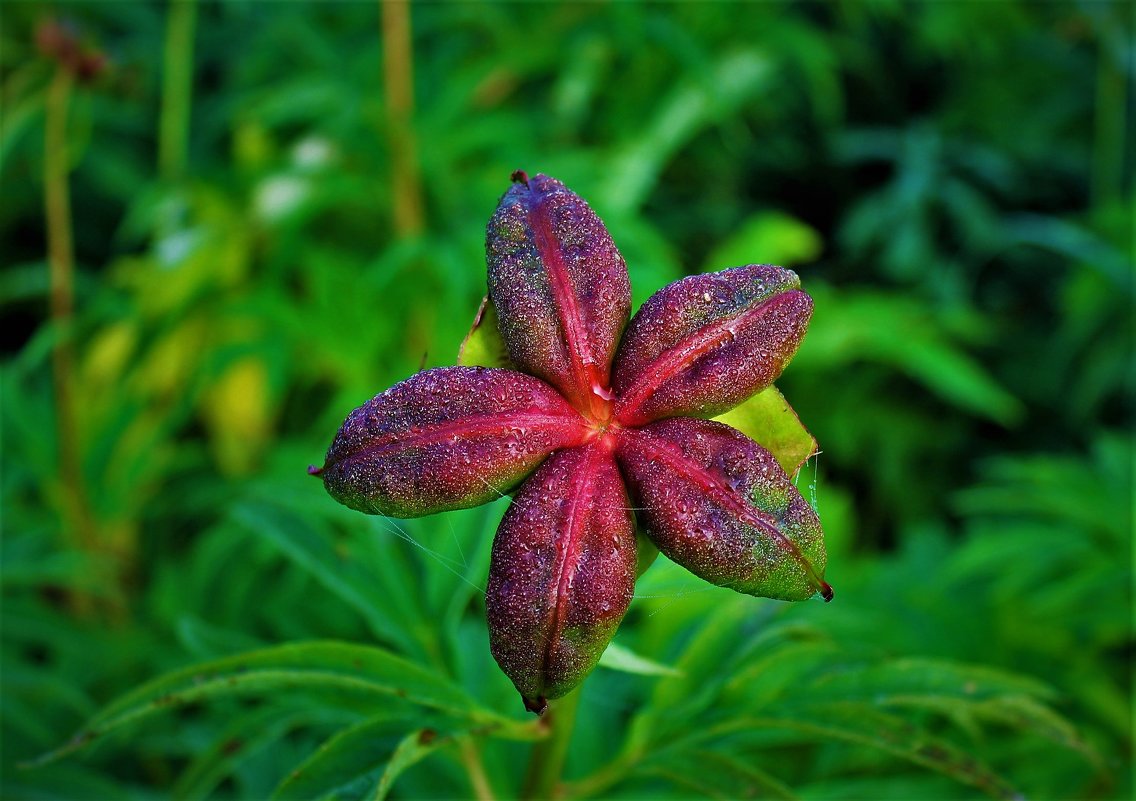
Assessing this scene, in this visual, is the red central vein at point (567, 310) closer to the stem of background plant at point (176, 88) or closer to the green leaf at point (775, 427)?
the green leaf at point (775, 427)

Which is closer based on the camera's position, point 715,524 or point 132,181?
point 715,524

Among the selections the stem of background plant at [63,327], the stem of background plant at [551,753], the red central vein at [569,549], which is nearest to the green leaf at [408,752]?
the stem of background plant at [551,753]

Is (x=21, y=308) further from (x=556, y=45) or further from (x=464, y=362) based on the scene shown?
(x=464, y=362)

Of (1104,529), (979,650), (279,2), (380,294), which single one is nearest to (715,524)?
(979,650)

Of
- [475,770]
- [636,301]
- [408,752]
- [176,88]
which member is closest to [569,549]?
[408,752]

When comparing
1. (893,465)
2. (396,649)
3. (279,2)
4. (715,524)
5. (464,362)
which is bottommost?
(893,465)

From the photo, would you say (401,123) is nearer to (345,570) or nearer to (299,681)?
(345,570)

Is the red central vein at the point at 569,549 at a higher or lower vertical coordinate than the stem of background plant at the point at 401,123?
lower

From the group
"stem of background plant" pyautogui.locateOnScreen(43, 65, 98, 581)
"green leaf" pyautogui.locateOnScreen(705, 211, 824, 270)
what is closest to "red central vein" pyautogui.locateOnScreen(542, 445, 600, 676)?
"stem of background plant" pyautogui.locateOnScreen(43, 65, 98, 581)
